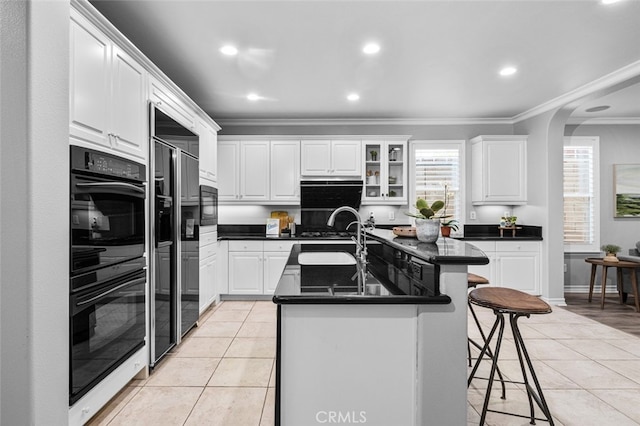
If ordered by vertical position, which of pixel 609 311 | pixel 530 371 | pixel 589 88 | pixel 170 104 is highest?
pixel 589 88

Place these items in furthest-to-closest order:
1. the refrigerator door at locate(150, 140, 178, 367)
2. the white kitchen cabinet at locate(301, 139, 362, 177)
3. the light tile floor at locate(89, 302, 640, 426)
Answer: the white kitchen cabinet at locate(301, 139, 362, 177) < the refrigerator door at locate(150, 140, 178, 367) < the light tile floor at locate(89, 302, 640, 426)

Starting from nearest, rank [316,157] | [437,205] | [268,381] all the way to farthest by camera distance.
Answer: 1. [437,205]
2. [268,381]
3. [316,157]

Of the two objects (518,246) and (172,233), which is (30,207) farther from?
(518,246)

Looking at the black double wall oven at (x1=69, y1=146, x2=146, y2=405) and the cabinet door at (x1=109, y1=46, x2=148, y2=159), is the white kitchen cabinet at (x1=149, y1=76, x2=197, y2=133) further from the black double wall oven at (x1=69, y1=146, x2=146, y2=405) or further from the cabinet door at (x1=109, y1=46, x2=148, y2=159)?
the black double wall oven at (x1=69, y1=146, x2=146, y2=405)

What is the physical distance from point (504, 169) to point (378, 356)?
14.7 feet

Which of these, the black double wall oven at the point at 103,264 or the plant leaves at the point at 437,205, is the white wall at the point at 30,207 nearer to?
the black double wall oven at the point at 103,264

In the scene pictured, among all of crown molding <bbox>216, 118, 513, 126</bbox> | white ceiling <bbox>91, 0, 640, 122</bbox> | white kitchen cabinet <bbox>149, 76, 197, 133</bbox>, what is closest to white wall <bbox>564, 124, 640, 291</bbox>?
white ceiling <bbox>91, 0, 640, 122</bbox>

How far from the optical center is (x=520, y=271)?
15.9 feet

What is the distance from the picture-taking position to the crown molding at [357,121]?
210 inches

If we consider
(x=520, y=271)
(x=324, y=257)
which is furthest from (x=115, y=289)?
(x=520, y=271)

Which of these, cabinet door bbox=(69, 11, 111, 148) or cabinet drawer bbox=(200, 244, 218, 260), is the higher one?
cabinet door bbox=(69, 11, 111, 148)

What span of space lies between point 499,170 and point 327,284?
4.38 metres

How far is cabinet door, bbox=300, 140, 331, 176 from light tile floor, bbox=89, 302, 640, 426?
2.22 m

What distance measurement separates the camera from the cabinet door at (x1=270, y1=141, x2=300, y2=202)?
5.05m
